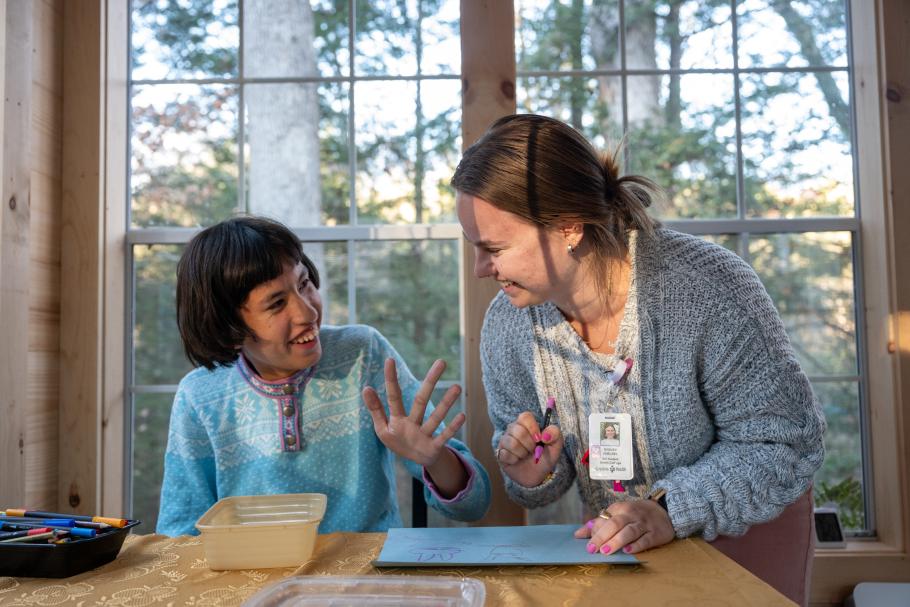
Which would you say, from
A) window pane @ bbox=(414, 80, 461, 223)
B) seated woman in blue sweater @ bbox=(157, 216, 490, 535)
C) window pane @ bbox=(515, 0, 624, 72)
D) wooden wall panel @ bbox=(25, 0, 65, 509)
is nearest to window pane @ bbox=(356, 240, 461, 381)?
window pane @ bbox=(414, 80, 461, 223)

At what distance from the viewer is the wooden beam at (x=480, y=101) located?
6.92ft

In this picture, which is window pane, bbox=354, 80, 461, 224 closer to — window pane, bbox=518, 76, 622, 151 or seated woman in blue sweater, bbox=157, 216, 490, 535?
window pane, bbox=518, 76, 622, 151

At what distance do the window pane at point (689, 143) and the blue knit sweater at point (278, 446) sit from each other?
3.63ft

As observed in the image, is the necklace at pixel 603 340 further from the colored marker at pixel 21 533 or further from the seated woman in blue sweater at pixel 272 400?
the colored marker at pixel 21 533

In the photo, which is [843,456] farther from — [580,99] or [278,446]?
[278,446]

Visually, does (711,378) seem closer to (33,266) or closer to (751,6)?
(751,6)

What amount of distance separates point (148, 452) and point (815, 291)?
2154 millimetres

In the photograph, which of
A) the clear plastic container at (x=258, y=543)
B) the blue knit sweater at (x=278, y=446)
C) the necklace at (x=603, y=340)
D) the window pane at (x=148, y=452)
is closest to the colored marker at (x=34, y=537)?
the clear plastic container at (x=258, y=543)

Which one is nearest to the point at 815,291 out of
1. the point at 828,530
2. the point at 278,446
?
the point at 828,530

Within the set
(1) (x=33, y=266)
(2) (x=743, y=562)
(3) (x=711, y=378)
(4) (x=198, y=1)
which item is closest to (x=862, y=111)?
(3) (x=711, y=378)

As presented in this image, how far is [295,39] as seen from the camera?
231 centimetres

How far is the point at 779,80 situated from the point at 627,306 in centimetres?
128

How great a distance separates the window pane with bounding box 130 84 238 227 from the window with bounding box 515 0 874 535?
972mm

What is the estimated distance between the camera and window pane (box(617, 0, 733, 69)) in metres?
2.29
